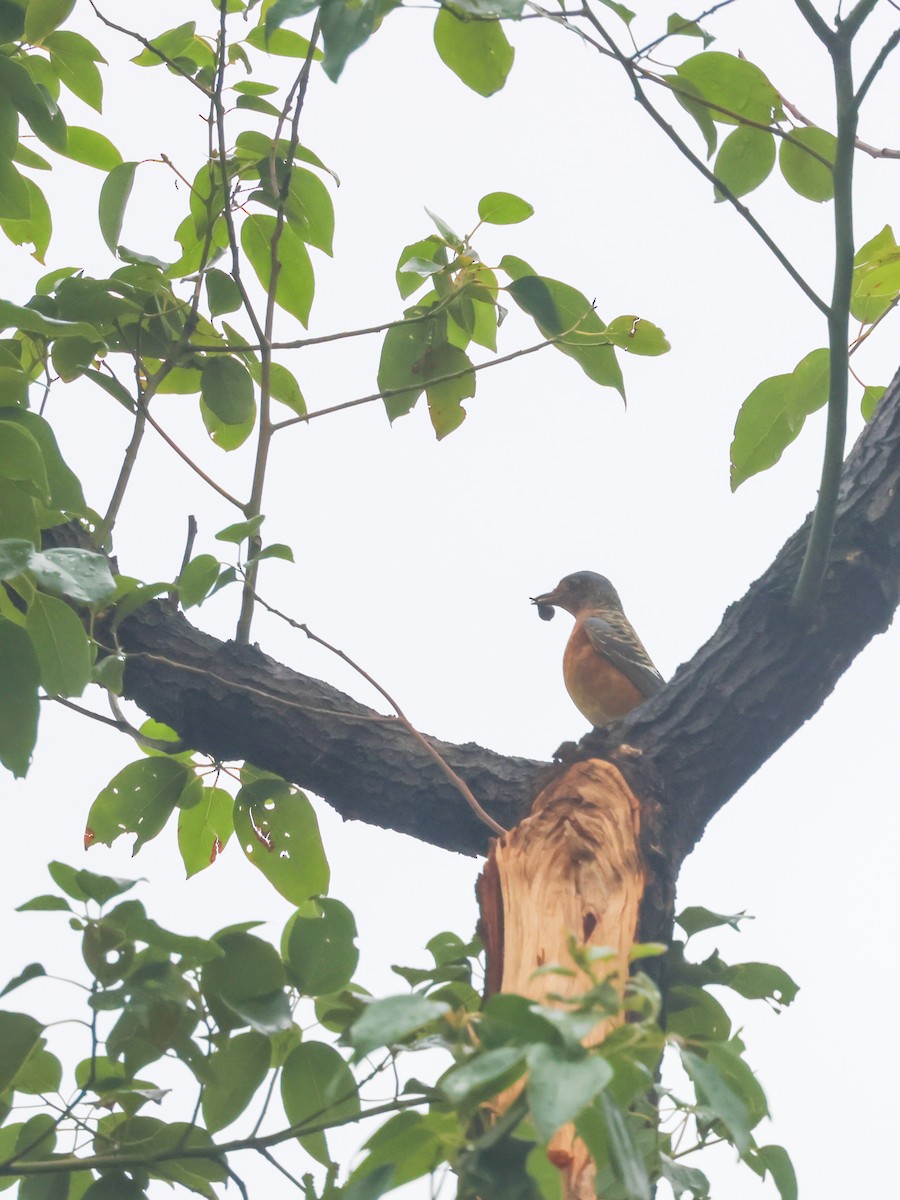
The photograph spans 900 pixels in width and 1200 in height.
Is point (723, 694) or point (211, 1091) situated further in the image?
point (723, 694)

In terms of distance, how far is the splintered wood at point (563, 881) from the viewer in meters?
1.95

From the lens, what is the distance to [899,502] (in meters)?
2.50

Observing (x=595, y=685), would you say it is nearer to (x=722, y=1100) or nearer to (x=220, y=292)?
(x=220, y=292)

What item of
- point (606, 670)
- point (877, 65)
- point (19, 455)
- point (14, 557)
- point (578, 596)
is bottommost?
point (14, 557)

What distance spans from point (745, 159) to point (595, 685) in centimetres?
267

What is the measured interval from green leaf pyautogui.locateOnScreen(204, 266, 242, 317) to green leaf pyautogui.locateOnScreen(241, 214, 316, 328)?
8 centimetres

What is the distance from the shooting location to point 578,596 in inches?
213

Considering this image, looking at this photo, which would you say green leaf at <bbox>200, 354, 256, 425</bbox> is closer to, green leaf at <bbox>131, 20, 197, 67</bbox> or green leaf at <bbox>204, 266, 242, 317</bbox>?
green leaf at <bbox>204, 266, 242, 317</bbox>

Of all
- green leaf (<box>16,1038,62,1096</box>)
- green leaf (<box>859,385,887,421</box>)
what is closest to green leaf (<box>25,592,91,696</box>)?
green leaf (<box>16,1038,62,1096</box>)

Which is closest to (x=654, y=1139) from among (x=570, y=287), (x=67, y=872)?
(x=67, y=872)

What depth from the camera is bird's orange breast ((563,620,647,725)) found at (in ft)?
14.8

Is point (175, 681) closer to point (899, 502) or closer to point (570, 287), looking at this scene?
point (570, 287)

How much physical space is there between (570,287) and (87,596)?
59.5 inches

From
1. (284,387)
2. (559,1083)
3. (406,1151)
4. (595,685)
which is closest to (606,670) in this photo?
(595,685)
